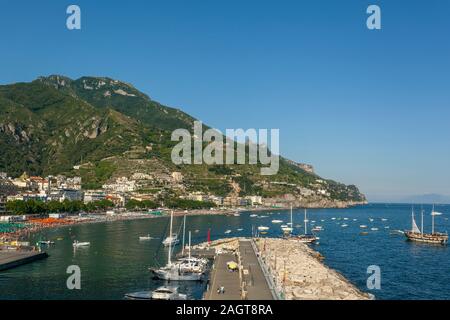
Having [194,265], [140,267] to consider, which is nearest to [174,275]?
[194,265]

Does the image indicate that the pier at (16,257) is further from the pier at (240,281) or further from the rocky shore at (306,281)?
the rocky shore at (306,281)

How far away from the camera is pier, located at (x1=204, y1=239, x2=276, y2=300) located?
40781 millimetres

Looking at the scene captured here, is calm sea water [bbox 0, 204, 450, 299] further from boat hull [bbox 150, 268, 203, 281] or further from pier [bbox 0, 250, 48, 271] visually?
pier [bbox 0, 250, 48, 271]

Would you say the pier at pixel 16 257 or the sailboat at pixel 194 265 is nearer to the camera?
the sailboat at pixel 194 265

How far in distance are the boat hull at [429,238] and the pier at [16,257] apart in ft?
270

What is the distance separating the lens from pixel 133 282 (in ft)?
179

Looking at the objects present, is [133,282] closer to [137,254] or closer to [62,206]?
[137,254]

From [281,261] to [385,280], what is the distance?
14027 millimetres

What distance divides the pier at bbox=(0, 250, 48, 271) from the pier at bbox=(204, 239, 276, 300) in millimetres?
27071

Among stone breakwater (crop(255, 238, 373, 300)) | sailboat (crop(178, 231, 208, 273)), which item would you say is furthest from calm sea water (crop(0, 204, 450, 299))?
stone breakwater (crop(255, 238, 373, 300))

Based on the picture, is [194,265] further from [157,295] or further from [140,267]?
[157,295]

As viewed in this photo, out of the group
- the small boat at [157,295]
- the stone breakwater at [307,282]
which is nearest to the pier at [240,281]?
the stone breakwater at [307,282]

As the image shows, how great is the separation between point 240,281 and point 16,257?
36.5m

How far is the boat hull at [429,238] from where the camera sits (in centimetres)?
10644
